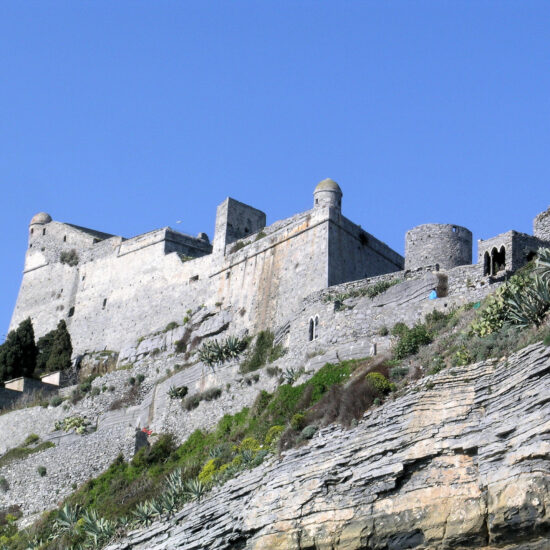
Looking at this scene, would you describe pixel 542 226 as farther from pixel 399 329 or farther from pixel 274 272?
pixel 274 272

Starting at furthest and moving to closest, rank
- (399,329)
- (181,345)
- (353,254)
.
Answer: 1. (181,345)
2. (353,254)
3. (399,329)

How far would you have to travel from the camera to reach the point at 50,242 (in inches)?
2352

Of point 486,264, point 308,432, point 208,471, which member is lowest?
point 208,471

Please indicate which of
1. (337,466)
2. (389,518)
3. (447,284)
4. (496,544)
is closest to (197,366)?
(447,284)

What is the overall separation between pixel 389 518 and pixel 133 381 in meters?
23.2

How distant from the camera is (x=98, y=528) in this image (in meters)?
30.6

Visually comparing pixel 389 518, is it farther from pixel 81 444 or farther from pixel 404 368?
pixel 81 444

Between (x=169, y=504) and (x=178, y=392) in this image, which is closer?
(x=169, y=504)

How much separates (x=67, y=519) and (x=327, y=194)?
16377 mm

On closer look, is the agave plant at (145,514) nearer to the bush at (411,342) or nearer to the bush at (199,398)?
the bush at (199,398)

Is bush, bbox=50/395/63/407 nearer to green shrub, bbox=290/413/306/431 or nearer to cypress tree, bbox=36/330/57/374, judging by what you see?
cypress tree, bbox=36/330/57/374

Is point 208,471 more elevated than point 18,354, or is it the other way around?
point 18,354

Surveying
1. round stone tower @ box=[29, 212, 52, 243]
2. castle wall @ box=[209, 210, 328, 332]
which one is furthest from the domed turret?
castle wall @ box=[209, 210, 328, 332]

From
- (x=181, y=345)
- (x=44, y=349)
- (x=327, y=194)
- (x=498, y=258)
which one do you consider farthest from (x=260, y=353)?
(x=44, y=349)
